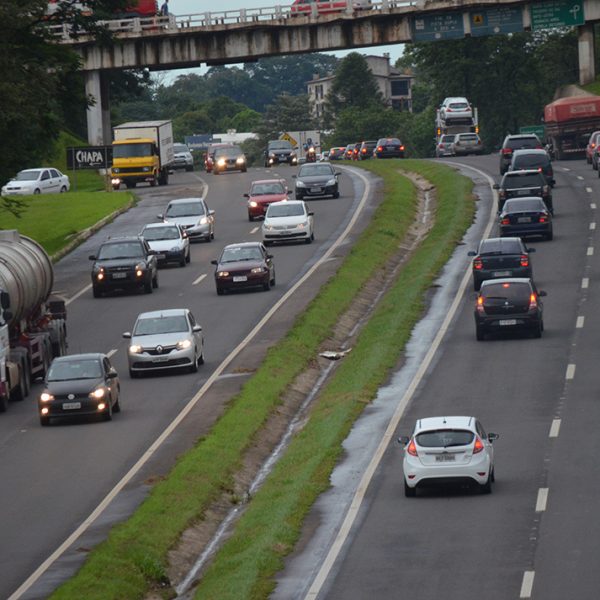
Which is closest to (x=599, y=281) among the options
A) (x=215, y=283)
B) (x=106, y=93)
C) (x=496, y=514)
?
(x=215, y=283)

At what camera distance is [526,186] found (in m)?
68.5

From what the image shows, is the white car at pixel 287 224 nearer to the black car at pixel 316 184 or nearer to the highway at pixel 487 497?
the black car at pixel 316 184

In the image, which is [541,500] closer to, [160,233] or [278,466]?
[278,466]

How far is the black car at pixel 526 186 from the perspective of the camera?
68188 millimetres

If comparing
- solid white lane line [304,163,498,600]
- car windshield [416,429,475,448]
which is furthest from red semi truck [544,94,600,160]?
car windshield [416,429,475,448]

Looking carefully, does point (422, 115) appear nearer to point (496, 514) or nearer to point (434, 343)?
point (434, 343)

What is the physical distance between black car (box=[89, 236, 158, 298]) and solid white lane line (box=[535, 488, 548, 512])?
29216 mm

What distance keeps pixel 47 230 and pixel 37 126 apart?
1959 centimetres

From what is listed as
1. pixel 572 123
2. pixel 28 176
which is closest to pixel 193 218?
pixel 28 176

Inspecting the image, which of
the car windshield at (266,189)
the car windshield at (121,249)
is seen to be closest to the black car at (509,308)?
the car windshield at (121,249)

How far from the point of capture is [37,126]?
56281 millimetres

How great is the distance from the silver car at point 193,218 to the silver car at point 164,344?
25340mm

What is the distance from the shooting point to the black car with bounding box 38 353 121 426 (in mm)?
38438

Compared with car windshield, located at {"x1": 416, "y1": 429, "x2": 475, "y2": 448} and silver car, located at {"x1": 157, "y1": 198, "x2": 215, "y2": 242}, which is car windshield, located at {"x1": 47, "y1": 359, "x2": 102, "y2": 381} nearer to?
car windshield, located at {"x1": 416, "y1": 429, "x2": 475, "y2": 448}
